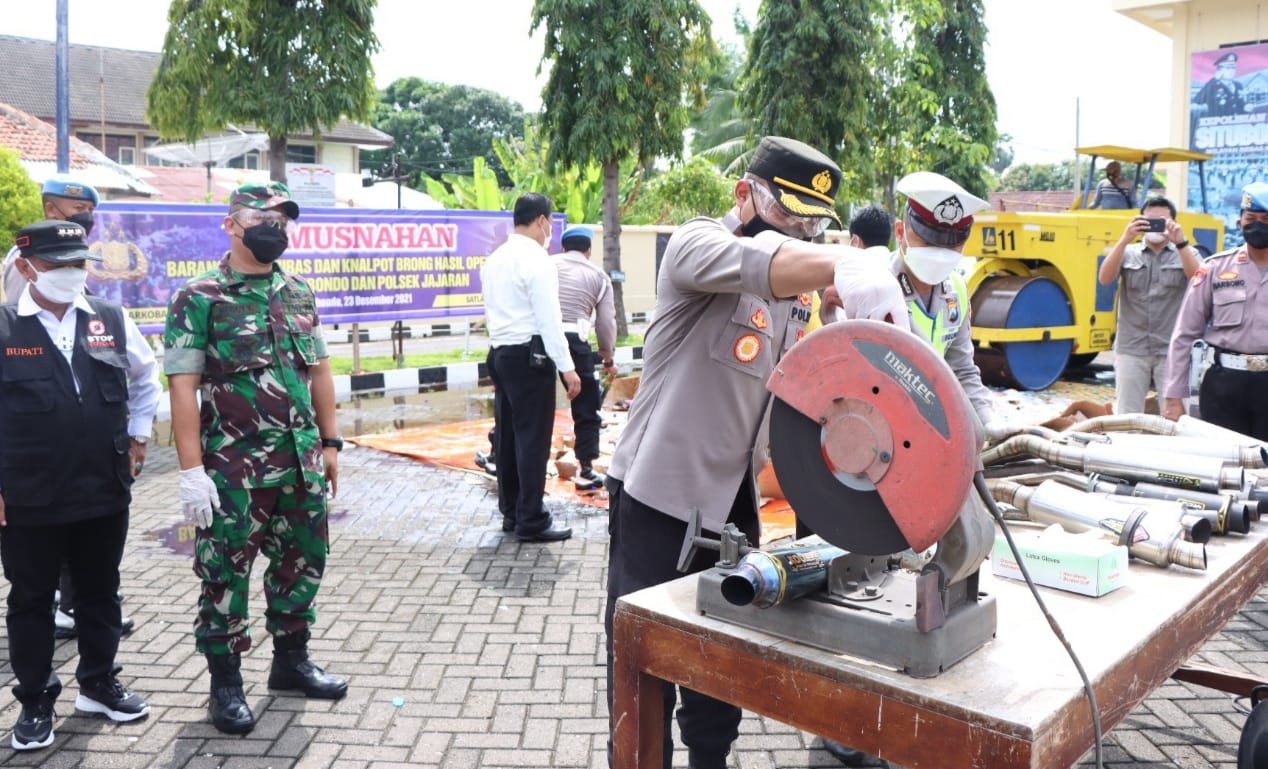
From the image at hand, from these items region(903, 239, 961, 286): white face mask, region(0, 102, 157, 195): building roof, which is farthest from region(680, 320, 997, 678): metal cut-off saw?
region(0, 102, 157, 195): building roof

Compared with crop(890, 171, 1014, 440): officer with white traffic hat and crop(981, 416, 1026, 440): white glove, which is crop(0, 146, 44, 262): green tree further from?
crop(981, 416, 1026, 440): white glove

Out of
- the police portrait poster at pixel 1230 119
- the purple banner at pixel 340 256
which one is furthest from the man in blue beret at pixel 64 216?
the police portrait poster at pixel 1230 119

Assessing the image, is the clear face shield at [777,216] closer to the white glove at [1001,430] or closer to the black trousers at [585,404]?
the white glove at [1001,430]

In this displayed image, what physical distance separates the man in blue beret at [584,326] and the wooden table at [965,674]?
4.57 metres

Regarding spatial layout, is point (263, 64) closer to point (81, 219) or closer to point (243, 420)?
point (81, 219)

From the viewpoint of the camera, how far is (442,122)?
54.2m

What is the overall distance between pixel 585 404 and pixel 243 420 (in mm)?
3565

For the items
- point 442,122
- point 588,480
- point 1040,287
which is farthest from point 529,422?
point 442,122

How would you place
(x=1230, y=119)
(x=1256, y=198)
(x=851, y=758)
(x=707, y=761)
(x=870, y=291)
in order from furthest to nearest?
1. (x=1230, y=119)
2. (x=1256, y=198)
3. (x=851, y=758)
4. (x=707, y=761)
5. (x=870, y=291)

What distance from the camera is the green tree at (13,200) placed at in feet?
50.1

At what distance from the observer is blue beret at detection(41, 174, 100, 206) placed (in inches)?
190

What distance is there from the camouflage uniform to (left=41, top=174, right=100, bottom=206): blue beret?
173 centimetres

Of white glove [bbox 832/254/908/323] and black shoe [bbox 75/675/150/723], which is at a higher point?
white glove [bbox 832/254/908/323]

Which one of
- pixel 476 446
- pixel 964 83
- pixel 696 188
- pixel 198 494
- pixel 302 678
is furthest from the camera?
pixel 964 83
